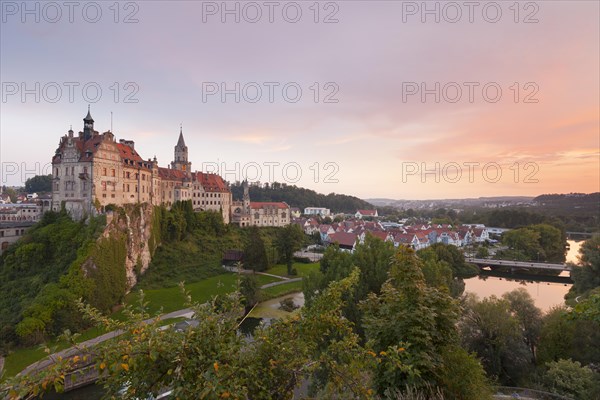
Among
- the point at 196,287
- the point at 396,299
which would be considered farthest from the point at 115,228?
the point at 396,299

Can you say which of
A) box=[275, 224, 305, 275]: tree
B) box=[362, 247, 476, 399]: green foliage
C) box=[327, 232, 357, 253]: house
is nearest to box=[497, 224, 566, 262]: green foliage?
box=[327, 232, 357, 253]: house

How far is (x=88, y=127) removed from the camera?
119 ft

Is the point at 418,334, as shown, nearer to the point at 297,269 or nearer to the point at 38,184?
the point at 297,269

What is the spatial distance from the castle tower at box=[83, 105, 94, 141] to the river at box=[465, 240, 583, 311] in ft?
147

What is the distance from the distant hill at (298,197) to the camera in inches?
4607

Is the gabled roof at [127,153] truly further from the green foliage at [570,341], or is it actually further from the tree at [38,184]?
the tree at [38,184]

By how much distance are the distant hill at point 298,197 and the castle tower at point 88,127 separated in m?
70.0

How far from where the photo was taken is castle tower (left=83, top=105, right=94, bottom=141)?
117ft

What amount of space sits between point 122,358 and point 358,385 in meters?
3.27

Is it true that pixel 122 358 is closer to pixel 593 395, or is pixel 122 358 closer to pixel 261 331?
pixel 261 331

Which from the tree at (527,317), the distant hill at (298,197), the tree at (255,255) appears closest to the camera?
the tree at (527,317)

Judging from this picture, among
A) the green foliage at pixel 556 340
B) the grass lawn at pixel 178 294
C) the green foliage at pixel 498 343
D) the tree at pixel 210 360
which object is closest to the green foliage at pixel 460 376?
the tree at pixel 210 360

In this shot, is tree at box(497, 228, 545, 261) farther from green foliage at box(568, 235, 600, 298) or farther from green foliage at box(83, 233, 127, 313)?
green foliage at box(83, 233, 127, 313)

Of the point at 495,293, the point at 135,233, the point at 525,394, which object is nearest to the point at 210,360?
the point at 525,394
